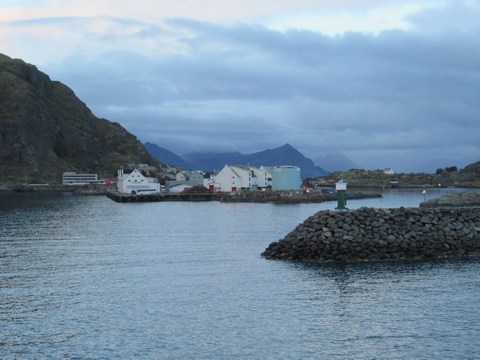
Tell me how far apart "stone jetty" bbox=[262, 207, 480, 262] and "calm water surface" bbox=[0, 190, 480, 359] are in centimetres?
199

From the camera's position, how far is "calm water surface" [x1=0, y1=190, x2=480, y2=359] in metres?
21.6

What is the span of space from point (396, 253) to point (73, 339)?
980 inches

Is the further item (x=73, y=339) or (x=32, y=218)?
(x=32, y=218)

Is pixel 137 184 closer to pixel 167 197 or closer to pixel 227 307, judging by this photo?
pixel 167 197

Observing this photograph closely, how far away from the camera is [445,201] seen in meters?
80.3

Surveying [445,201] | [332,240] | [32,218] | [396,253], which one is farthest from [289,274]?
[32,218]

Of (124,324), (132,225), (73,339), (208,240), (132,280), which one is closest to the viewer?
(73,339)

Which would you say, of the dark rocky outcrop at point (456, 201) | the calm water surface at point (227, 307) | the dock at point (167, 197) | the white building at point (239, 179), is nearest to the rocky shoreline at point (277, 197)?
the dock at point (167, 197)

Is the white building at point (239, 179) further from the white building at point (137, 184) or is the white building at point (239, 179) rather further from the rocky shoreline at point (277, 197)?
the white building at point (137, 184)

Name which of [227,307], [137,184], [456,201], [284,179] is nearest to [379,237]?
[227,307]

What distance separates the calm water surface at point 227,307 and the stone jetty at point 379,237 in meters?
1.99

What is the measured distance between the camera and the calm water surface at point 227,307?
21.6 meters

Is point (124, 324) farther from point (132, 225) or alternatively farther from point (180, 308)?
point (132, 225)

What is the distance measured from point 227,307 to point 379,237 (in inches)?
694
